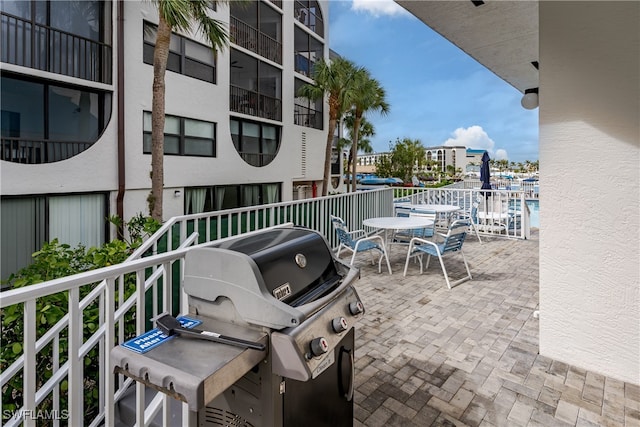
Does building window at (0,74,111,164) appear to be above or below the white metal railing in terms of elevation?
above

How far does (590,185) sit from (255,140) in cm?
1151

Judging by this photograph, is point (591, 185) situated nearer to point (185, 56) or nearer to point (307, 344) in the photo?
point (307, 344)

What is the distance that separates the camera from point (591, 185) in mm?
2646

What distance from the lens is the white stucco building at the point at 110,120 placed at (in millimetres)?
6695

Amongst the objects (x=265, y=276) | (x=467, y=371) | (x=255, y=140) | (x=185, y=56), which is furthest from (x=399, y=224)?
(x=255, y=140)

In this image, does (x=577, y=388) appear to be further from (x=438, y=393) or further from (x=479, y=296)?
(x=479, y=296)

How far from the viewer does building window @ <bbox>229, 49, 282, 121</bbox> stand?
12117 mm

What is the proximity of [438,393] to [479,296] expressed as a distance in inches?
89.3

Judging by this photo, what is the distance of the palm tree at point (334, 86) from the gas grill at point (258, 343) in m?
13.0

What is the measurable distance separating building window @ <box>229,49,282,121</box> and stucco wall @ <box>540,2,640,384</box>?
10590 millimetres

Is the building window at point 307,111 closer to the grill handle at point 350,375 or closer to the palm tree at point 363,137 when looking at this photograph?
the palm tree at point 363,137

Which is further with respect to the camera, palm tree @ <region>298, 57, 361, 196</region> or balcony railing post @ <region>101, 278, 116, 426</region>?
palm tree @ <region>298, 57, 361, 196</region>

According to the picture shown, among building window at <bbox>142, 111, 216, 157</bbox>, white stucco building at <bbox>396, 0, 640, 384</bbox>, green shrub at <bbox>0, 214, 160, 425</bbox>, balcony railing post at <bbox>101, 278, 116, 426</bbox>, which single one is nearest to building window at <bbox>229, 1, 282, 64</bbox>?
building window at <bbox>142, 111, 216, 157</bbox>

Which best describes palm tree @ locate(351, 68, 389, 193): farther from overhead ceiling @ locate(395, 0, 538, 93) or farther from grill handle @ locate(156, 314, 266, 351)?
grill handle @ locate(156, 314, 266, 351)
